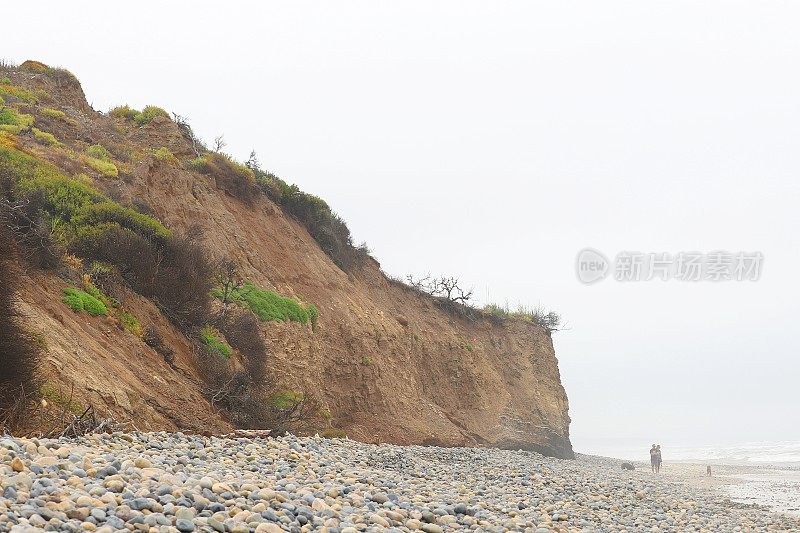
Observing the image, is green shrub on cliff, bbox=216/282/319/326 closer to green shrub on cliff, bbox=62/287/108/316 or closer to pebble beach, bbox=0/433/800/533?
green shrub on cliff, bbox=62/287/108/316

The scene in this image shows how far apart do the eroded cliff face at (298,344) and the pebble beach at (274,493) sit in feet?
7.33

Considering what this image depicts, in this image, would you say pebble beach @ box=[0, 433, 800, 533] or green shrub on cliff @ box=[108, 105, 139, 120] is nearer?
pebble beach @ box=[0, 433, 800, 533]

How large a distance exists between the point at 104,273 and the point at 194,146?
1426 cm

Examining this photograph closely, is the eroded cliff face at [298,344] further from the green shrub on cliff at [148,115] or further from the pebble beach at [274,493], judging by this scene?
→ the pebble beach at [274,493]

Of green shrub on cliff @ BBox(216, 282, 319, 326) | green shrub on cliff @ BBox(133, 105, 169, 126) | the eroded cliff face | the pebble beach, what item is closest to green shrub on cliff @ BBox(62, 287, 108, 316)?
the eroded cliff face

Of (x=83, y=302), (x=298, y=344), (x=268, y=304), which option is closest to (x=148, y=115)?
(x=268, y=304)

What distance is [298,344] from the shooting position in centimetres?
1994

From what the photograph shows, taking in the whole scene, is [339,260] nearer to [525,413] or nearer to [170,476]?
[525,413]

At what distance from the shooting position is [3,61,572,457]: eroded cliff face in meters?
11.3

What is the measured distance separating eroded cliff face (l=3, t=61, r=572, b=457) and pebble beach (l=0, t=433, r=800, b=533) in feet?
7.33

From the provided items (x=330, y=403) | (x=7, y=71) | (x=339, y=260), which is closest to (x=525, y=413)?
(x=339, y=260)

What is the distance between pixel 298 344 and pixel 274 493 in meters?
13.5

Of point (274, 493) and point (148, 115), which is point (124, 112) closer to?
point (148, 115)

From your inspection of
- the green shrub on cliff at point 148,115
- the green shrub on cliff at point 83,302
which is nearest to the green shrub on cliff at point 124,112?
the green shrub on cliff at point 148,115
